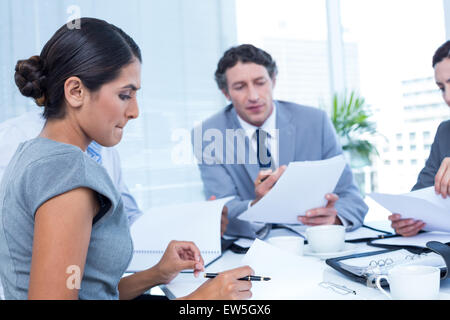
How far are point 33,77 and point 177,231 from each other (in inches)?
25.0

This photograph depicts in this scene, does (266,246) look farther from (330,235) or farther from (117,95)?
(117,95)

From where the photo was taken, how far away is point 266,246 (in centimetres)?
104

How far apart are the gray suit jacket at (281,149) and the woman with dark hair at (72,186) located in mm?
951

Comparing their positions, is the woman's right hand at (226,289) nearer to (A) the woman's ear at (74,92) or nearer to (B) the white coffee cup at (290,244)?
(B) the white coffee cup at (290,244)

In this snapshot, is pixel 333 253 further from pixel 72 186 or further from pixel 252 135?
pixel 252 135

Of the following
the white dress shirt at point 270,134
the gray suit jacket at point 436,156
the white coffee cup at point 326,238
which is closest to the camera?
the white coffee cup at point 326,238

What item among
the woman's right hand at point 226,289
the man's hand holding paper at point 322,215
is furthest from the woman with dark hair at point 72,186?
the man's hand holding paper at point 322,215

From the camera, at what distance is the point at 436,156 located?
5.96 feet

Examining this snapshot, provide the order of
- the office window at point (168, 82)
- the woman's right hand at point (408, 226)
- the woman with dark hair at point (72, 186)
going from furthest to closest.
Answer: the office window at point (168, 82) < the woman's right hand at point (408, 226) < the woman with dark hair at point (72, 186)

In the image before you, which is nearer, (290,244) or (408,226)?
(290,244)

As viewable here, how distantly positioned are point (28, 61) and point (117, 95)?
20 centimetres

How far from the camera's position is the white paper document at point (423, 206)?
47.8 inches

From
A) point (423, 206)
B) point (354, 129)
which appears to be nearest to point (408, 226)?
point (423, 206)

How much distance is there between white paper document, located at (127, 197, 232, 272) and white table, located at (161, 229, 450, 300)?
0.23 ft
